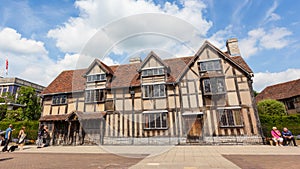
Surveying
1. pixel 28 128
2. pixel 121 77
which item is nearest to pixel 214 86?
pixel 121 77

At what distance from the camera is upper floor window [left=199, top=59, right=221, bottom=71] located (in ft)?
48.0

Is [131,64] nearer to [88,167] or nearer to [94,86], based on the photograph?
[94,86]

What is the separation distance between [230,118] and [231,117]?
4.4 inches

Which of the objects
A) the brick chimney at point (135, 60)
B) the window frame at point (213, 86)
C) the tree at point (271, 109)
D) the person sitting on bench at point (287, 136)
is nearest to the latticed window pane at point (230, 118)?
the window frame at point (213, 86)

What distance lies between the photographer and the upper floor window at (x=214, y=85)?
13852mm

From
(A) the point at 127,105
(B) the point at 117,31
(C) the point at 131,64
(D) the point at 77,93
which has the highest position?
(C) the point at 131,64

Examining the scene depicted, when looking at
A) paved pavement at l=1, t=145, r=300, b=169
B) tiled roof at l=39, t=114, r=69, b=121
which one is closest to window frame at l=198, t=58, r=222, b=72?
paved pavement at l=1, t=145, r=300, b=169

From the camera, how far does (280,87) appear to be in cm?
2794

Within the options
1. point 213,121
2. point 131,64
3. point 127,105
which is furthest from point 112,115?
point 213,121

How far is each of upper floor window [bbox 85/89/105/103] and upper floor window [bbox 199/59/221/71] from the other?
965 cm

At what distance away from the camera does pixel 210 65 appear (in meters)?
14.8

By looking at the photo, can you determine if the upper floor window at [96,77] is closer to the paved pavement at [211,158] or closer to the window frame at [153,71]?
the window frame at [153,71]

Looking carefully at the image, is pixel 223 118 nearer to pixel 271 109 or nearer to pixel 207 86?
pixel 207 86

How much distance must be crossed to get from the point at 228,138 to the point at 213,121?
1639mm
